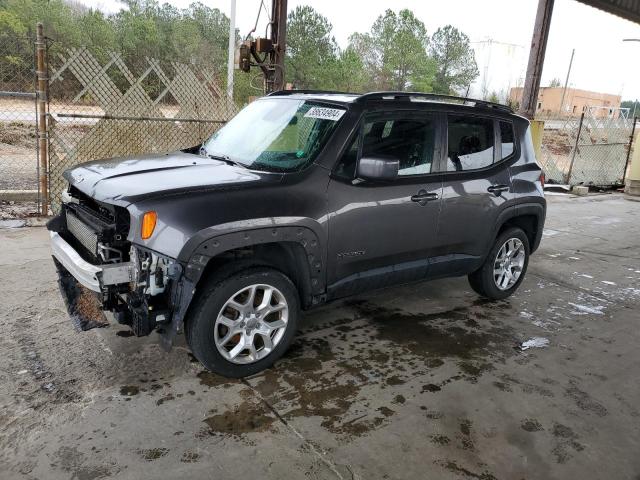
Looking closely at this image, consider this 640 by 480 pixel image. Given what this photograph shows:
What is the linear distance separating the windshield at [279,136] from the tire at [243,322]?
0.83m

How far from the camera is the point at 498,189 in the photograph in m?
4.74

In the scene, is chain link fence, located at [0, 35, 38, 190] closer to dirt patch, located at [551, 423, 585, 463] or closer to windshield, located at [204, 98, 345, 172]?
windshield, located at [204, 98, 345, 172]

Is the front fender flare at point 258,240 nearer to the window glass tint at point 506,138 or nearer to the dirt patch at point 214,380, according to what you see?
the dirt patch at point 214,380

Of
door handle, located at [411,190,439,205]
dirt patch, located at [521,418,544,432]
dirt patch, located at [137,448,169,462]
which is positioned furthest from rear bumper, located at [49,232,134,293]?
dirt patch, located at [521,418,544,432]

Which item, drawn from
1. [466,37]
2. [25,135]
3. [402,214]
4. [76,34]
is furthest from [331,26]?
[402,214]

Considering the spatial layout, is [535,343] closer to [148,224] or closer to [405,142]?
[405,142]

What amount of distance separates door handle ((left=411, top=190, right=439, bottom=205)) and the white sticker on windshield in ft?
2.85

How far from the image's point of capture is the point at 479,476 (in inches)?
105

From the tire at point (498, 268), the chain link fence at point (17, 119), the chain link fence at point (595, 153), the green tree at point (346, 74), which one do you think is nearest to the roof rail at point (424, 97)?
the tire at point (498, 268)

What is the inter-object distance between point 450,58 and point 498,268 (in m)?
59.1

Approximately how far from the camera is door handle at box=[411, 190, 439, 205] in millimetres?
4086

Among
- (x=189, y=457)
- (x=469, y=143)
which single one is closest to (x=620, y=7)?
(x=469, y=143)

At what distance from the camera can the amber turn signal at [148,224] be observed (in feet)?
9.70

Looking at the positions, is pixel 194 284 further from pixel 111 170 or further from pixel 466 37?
pixel 466 37
